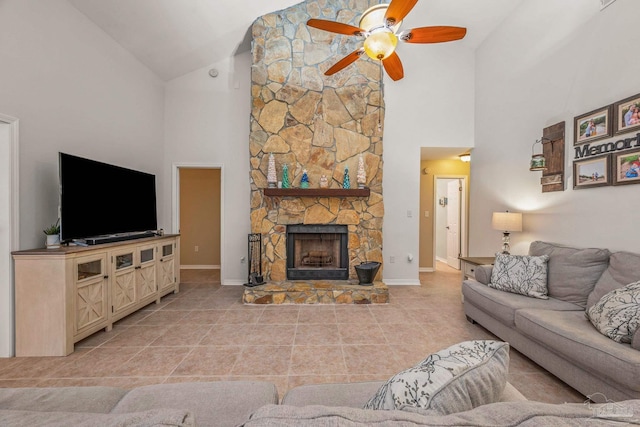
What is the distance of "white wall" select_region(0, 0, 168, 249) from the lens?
241 centimetres

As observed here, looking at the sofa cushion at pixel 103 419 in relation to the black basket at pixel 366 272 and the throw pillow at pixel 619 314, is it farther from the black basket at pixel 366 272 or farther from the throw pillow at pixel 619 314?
the black basket at pixel 366 272

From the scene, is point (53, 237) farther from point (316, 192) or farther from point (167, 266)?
point (316, 192)

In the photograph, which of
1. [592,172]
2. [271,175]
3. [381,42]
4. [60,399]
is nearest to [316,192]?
[271,175]

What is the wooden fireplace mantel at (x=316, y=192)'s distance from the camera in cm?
397

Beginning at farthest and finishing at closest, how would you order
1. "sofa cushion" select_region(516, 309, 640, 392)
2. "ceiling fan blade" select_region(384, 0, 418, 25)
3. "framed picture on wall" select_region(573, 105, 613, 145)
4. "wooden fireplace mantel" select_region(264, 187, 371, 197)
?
"wooden fireplace mantel" select_region(264, 187, 371, 197) → "framed picture on wall" select_region(573, 105, 613, 145) → "ceiling fan blade" select_region(384, 0, 418, 25) → "sofa cushion" select_region(516, 309, 640, 392)

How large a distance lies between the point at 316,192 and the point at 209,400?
3125 mm

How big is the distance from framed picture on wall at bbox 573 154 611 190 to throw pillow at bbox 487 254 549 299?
31.0 inches

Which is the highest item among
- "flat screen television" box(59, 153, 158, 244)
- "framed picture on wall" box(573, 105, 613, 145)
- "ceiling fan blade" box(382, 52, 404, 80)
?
"ceiling fan blade" box(382, 52, 404, 80)

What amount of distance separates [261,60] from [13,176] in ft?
10.4

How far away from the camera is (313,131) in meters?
4.23

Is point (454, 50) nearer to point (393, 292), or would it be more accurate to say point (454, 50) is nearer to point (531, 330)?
point (393, 292)

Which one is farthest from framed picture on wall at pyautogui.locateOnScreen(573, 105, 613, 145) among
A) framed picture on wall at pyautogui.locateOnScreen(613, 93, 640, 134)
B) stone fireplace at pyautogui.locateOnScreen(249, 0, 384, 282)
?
stone fireplace at pyautogui.locateOnScreen(249, 0, 384, 282)

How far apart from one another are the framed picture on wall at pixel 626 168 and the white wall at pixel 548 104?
2.5 inches

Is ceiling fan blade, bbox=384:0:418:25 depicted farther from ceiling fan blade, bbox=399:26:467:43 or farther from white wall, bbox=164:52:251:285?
white wall, bbox=164:52:251:285
